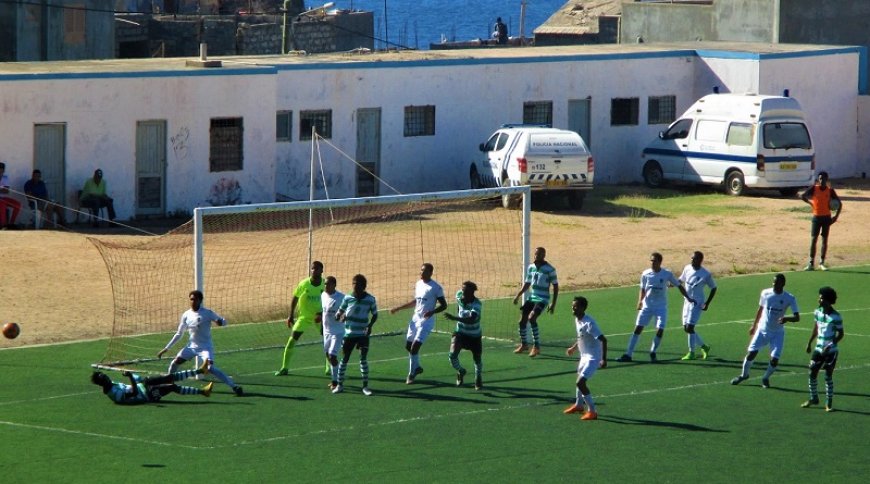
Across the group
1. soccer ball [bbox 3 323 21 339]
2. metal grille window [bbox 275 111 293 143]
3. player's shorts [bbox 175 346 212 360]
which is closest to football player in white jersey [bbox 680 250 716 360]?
player's shorts [bbox 175 346 212 360]

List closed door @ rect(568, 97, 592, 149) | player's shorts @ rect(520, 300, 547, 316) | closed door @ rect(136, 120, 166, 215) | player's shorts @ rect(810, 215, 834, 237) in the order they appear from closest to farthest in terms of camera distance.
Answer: player's shorts @ rect(520, 300, 547, 316) < player's shorts @ rect(810, 215, 834, 237) < closed door @ rect(136, 120, 166, 215) < closed door @ rect(568, 97, 592, 149)

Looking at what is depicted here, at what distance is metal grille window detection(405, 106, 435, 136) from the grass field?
1651 cm

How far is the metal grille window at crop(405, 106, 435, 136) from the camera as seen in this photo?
1604 inches

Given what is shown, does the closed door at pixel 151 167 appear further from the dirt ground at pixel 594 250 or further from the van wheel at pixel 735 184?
the van wheel at pixel 735 184

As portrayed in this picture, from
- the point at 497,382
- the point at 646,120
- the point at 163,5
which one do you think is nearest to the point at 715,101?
the point at 646,120

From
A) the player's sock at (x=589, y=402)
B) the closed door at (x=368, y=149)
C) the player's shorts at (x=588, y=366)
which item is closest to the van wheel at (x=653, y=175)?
the closed door at (x=368, y=149)

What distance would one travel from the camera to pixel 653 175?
43750mm

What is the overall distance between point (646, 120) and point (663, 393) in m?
24.8

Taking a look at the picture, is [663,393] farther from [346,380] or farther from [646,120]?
[646,120]

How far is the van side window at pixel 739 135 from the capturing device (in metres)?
40.9

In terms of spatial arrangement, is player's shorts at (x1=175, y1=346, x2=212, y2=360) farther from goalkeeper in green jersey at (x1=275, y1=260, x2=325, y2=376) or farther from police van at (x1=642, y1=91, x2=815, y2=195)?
police van at (x1=642, y1=91, x2=815, y2=195)

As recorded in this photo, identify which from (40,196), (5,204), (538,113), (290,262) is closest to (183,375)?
(290,262)

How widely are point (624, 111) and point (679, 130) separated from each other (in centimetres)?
238

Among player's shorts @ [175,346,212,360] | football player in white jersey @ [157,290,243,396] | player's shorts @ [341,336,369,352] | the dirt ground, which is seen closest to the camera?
football player in white jersey @ [157,290,243,396]
